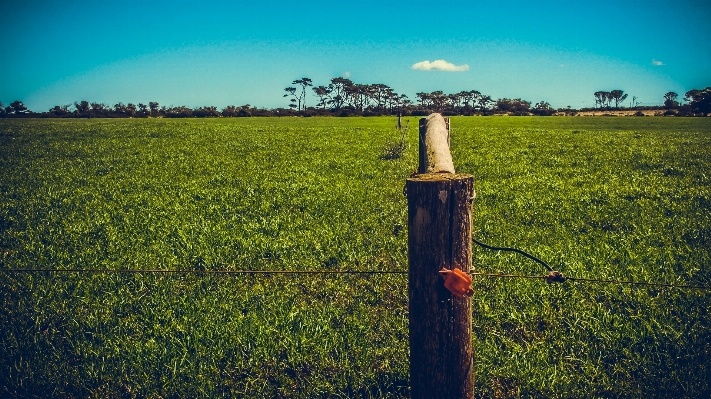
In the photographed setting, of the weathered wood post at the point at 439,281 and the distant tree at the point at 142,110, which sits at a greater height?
the distant tree at the point at 142,110

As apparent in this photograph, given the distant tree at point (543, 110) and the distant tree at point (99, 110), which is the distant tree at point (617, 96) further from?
the distant tree at point (99, 110)

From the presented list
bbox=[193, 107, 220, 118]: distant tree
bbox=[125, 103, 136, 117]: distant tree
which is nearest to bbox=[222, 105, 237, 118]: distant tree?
bbox=[193, 107, 220, 118]: distant tree

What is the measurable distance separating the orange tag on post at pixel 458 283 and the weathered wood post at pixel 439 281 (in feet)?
0.22

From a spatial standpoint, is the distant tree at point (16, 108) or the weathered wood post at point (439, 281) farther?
the distant tree at point (16, 108)

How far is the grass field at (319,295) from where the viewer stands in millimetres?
4070

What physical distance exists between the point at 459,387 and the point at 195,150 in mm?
24727

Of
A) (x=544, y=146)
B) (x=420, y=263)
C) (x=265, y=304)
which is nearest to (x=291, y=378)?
(x=265, y=304)

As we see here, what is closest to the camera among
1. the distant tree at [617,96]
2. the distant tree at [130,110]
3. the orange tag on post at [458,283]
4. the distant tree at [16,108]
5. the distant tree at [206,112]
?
the orange tag on post at [458,283]

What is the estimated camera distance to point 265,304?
5.48 metres

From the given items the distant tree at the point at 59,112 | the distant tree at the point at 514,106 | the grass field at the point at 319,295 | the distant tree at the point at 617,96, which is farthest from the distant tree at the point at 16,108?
the distant tree at the point at 617,96

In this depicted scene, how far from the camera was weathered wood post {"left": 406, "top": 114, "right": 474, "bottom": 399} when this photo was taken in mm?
2182

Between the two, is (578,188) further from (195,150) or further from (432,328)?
(195,150)

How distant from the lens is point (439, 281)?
88.5 inches

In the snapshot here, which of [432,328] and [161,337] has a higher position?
[432,328]
